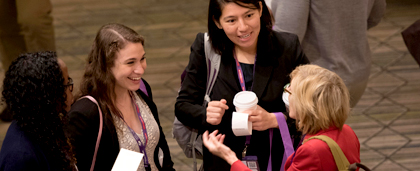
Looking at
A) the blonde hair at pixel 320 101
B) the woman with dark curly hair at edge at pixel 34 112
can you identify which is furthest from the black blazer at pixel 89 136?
the blonde hair at pixel 320 101

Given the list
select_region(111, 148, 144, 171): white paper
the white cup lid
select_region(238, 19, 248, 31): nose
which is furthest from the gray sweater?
select_region(111, 148, 144, 171): white paper

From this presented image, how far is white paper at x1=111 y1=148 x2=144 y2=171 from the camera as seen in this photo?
1979 mm

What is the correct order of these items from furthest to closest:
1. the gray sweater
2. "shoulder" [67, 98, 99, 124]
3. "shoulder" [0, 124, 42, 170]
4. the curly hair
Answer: the gray sweater → the curly hair → "shoulder" [67, 98, 99, 124] → "shoulder" [0, 124, 42, 170]

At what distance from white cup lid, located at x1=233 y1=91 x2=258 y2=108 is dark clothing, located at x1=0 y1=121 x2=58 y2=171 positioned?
3.14ft

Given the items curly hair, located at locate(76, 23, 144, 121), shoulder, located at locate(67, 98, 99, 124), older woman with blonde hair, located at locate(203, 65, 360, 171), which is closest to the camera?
older woman with blonde hair, located at locate(203, 65, 360, 171)

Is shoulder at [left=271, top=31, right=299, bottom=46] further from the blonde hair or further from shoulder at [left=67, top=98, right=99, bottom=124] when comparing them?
shoulder at [left=67, top=98, right=99, bottom=124]

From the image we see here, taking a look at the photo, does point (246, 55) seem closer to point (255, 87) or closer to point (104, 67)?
point (255, 87)

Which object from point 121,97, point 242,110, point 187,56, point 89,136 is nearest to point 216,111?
point 242,110

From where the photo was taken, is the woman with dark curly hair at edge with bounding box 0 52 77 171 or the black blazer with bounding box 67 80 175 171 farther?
the black blazer with bounding box 67 80 175 171

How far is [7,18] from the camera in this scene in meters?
4.69

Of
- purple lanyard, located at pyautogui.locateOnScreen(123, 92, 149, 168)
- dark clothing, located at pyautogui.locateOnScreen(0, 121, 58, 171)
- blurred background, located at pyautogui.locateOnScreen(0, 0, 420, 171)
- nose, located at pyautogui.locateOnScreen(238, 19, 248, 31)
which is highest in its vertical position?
nose, located at pyautogui.locateOnScreen(238, 19, 248, 31)

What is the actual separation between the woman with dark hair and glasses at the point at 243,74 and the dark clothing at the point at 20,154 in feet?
2.96

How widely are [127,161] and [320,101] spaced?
93 cm

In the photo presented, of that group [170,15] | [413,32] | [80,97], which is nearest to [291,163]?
[80,97]
